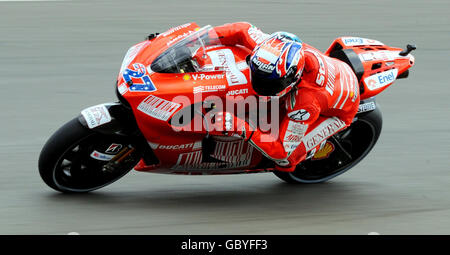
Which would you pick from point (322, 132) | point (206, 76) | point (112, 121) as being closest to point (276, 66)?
point (206, 76)

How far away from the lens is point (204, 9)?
1135cm

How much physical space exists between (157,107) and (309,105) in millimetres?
1094

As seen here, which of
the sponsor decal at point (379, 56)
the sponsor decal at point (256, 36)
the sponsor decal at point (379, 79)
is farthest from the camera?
the sponsor decal at point (379, 56)

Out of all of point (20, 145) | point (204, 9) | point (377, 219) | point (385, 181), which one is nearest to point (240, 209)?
point (377, 219)

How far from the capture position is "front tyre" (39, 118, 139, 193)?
541cm

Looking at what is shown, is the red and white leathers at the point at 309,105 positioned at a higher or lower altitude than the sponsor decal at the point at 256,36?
lower

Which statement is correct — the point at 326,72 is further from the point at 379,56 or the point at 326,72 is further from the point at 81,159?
the point at 81,159

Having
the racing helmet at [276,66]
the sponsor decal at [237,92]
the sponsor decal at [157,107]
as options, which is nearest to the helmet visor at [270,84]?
the racing helmet at [276,66]

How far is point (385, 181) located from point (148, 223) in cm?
232

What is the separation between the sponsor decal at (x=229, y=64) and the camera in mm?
5438

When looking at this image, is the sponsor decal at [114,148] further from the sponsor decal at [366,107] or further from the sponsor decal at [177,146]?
the sponsor decal at [366,107]

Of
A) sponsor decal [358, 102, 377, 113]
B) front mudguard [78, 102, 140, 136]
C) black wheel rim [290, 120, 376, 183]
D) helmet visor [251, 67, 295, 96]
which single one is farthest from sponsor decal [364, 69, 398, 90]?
front mudguard [78, 102, 140, 136]

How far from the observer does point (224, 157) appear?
5793 mm

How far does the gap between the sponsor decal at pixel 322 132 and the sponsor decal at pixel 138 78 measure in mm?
1311
